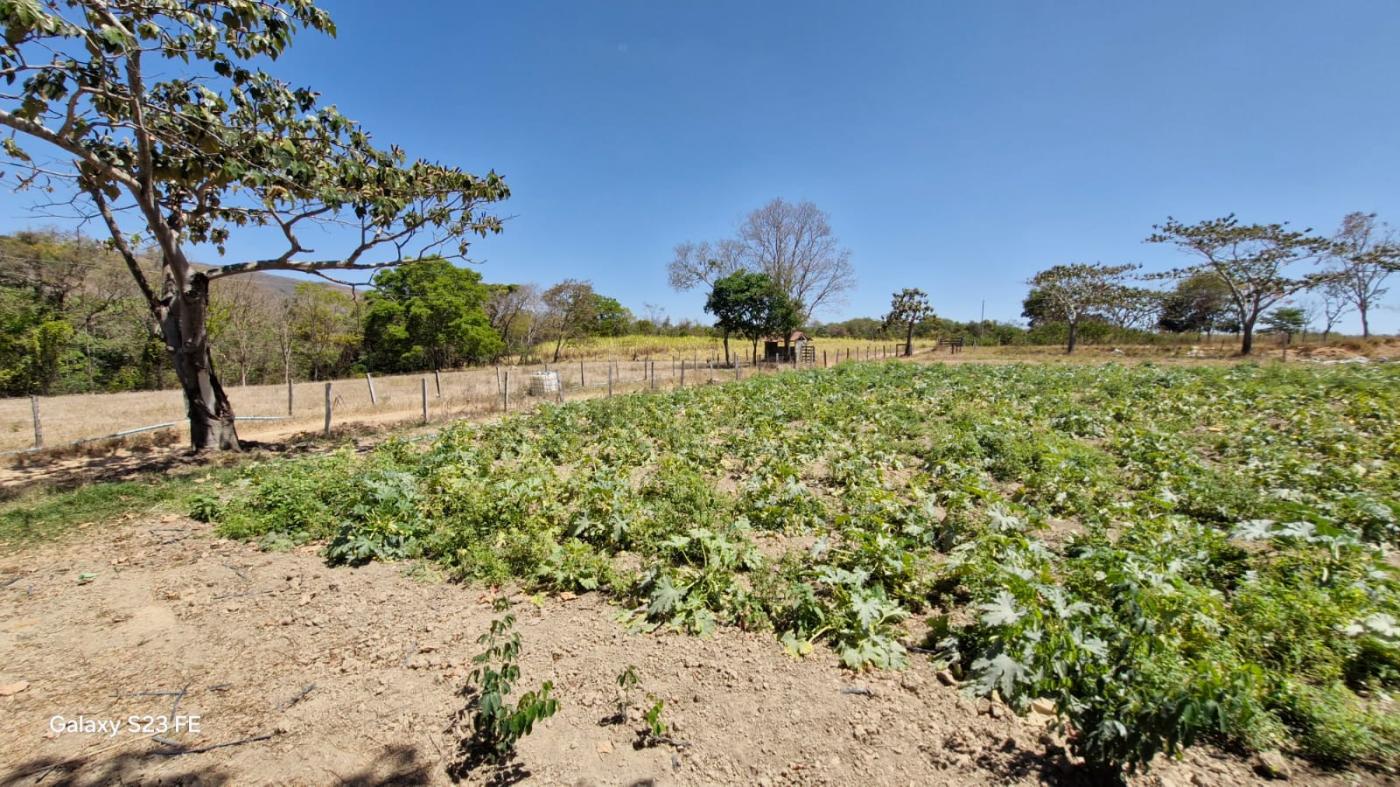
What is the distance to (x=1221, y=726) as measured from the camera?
2152 mm

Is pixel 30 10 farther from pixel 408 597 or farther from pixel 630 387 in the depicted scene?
pixel 630 387

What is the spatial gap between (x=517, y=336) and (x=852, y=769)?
4192 centimetres

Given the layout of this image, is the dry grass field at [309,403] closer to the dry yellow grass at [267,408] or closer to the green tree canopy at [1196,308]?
the dry yellow grass at [267,408]

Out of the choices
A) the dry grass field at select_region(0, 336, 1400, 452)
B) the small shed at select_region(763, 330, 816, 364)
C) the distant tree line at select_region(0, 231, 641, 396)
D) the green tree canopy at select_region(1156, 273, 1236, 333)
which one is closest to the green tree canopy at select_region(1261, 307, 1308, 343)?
Answer: the green tree canopy at select_region(1156, 273, 1236, 333)

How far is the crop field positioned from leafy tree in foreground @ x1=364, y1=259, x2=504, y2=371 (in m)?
23.7

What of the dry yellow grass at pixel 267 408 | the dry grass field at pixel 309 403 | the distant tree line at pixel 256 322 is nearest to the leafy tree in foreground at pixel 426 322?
the distant tree line at pixel 256 322

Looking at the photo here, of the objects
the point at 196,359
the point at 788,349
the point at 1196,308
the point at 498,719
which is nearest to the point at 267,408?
the point at 196,359

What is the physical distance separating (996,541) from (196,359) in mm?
13317

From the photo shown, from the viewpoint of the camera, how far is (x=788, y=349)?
126ft

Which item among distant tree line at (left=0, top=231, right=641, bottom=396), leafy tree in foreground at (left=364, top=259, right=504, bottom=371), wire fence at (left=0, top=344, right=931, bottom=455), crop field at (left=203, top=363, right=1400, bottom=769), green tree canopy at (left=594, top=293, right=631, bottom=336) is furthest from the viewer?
green tree canopy at (left=594, top=293, right=631, bottom=336)

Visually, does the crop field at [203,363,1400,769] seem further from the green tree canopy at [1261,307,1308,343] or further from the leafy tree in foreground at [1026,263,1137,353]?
the green tree canopy at [1261,307,1308,343]

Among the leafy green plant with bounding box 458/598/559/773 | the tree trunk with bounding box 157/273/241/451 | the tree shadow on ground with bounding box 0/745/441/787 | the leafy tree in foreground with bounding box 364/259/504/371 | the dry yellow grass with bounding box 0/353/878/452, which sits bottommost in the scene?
the tree shadow on ground with bounding box 0/745/441/787

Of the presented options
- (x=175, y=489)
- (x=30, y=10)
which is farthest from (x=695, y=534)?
(x=175, y=489)

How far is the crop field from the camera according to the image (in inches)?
110
